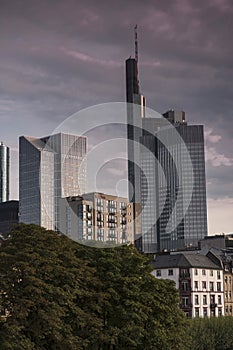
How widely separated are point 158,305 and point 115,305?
20.3 ft

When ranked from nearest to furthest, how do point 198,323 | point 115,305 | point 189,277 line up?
point 115,305
point 198,323
point 189,277

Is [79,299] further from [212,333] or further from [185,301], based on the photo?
[185,301]

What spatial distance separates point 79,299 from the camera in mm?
76125

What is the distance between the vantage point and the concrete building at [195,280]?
16350cm

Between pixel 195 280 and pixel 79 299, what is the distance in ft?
301

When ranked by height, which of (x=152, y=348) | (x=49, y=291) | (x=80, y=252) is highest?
(x=80, y=252)

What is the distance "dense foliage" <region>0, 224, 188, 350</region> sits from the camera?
223 feet

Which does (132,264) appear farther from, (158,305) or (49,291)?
(49,291)

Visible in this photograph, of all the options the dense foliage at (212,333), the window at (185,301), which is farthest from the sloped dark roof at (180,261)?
the dense foliage at (212,333)

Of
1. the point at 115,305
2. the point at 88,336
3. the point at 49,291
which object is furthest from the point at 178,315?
the point at 49,291

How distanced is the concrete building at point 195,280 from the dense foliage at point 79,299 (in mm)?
74155

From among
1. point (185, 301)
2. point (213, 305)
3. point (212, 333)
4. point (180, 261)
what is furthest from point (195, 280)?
point (212, 333)

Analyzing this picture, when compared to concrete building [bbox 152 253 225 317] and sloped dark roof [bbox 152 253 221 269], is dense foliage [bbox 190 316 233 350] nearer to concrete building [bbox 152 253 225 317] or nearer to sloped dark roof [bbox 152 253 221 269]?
concrete building [bbox 152 253 225 317]

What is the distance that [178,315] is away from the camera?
88375mm
